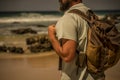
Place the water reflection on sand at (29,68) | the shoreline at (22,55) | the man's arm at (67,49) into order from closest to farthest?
the man's arm at (67,49) → the water reflection on sand at (29,68) → the shoreline at (22,55)

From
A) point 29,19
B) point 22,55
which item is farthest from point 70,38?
point 29,19

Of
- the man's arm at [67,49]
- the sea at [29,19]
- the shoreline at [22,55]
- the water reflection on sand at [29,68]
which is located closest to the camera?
the man's arm at [67,49]

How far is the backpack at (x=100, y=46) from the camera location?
1.39 meters

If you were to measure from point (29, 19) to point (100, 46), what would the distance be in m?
3.80

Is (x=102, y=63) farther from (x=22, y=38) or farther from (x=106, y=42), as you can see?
(x=22, y=38)

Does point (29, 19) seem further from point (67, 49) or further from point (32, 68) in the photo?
point (67, 49)

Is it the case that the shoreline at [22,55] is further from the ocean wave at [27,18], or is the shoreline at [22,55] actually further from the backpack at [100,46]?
the backpack at [100,46]

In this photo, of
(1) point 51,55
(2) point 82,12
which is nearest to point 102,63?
(2) point 82,12

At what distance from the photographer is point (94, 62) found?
1393mm

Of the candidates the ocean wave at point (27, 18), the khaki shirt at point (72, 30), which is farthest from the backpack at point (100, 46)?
the ocean wave at point (27, 18)

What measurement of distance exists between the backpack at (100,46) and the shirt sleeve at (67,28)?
0.22ft

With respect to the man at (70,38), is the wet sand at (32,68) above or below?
below

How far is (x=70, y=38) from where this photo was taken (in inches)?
51.7

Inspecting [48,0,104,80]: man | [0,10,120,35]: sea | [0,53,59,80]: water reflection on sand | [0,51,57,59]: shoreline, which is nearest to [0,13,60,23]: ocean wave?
[0,10,120,35]: sea
